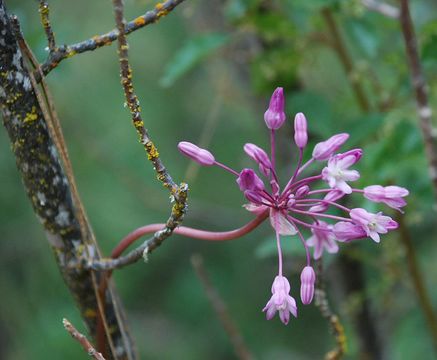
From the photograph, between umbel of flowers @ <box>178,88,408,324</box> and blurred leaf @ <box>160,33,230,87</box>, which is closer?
umbel of flowers @ <box>178,88,408,324</box>

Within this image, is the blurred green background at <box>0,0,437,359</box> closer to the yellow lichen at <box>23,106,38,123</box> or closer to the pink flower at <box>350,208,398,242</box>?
the pink flower at <box>350,208,398,242</box>

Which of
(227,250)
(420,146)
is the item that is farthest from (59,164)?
(227,250)

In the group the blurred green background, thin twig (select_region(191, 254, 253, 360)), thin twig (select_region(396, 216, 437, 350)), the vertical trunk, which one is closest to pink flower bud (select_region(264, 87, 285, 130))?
the vertical trunk

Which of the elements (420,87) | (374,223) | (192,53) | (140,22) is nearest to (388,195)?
(374,223)

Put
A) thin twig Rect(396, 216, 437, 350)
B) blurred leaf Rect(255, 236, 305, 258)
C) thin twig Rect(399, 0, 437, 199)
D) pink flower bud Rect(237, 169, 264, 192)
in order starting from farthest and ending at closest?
thin twig Rect(396, 216, 437, 350)
blurred leaf Rect(255, 236, 305, 258)
thin twig Rect(399, 0, 437, 199)
pink flower bud Rect(237, 169, 264, 192)

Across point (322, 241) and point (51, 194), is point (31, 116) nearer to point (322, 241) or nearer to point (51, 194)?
point (51, 194)

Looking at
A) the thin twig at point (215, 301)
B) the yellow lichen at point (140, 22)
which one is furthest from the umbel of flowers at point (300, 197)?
the thin twig at point (215, 301)
